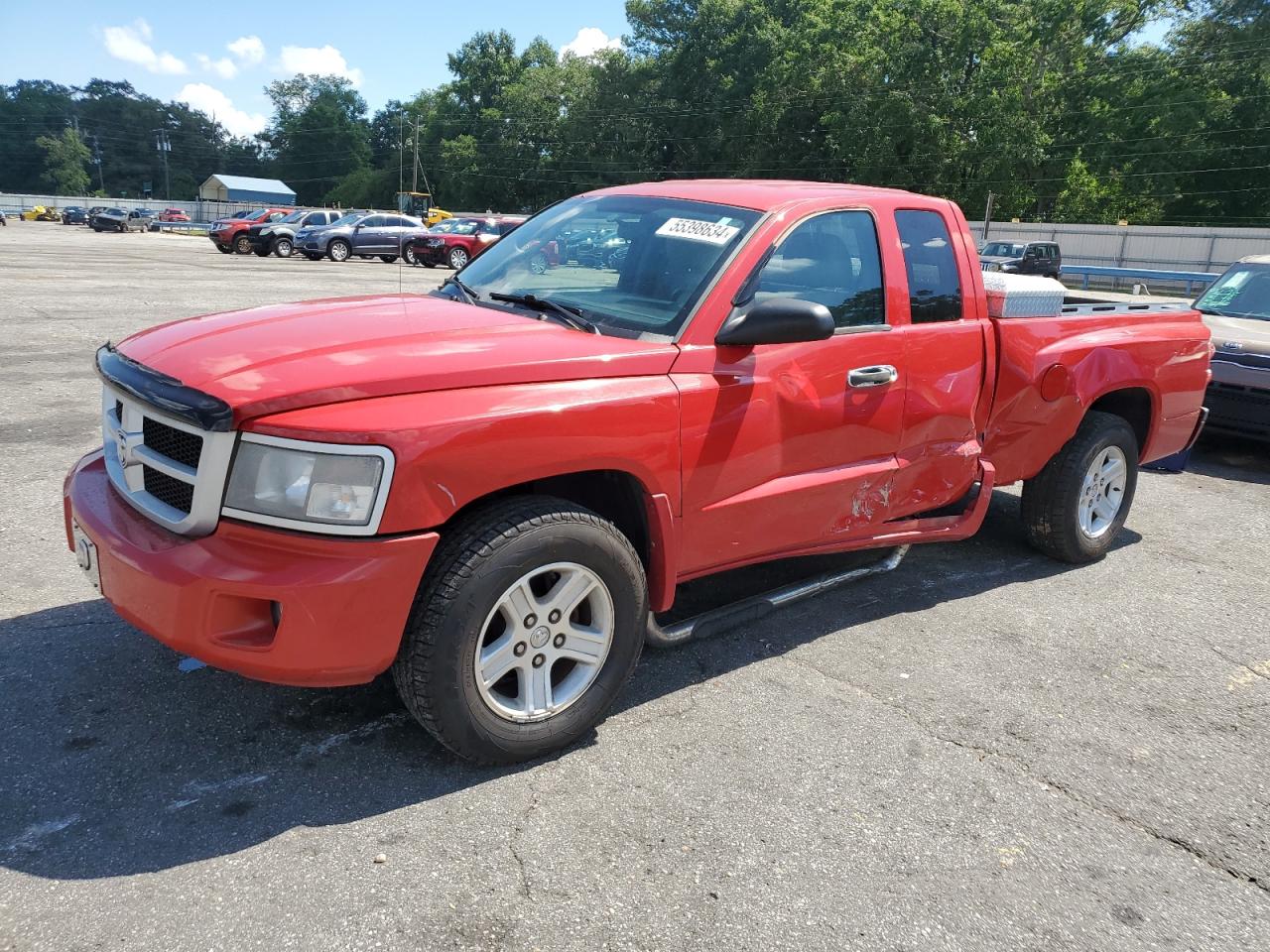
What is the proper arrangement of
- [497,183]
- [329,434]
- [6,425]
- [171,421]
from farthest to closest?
[497,183], [6,425], [171,421], [329,434]

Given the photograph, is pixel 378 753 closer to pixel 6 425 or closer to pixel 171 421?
pixel 171 421

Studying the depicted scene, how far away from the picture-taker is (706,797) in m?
3.02

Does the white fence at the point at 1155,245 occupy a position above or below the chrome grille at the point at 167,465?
above

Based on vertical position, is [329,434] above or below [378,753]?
above

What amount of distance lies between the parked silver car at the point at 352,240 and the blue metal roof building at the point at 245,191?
3088 inches

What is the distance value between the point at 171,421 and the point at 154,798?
1095 mm

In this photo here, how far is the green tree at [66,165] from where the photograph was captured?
118125 mm

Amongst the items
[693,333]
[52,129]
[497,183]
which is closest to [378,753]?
[693,333]

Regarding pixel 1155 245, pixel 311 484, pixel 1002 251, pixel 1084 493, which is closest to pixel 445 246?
pixel 1002 251

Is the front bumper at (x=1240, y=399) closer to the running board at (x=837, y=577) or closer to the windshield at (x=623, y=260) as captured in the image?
the running board at (x=837, y=577)

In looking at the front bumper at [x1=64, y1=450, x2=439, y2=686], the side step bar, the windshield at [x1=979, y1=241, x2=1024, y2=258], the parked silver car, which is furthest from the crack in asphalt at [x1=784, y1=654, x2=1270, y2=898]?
the windshield at [x1=979, y1=241, x2=1024, y2=258]

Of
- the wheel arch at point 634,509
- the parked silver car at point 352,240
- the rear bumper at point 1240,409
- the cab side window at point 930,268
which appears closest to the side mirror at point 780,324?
the wheel arch at point 634,509

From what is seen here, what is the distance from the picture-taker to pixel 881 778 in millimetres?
3191

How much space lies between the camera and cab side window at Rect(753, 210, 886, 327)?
374 cm
